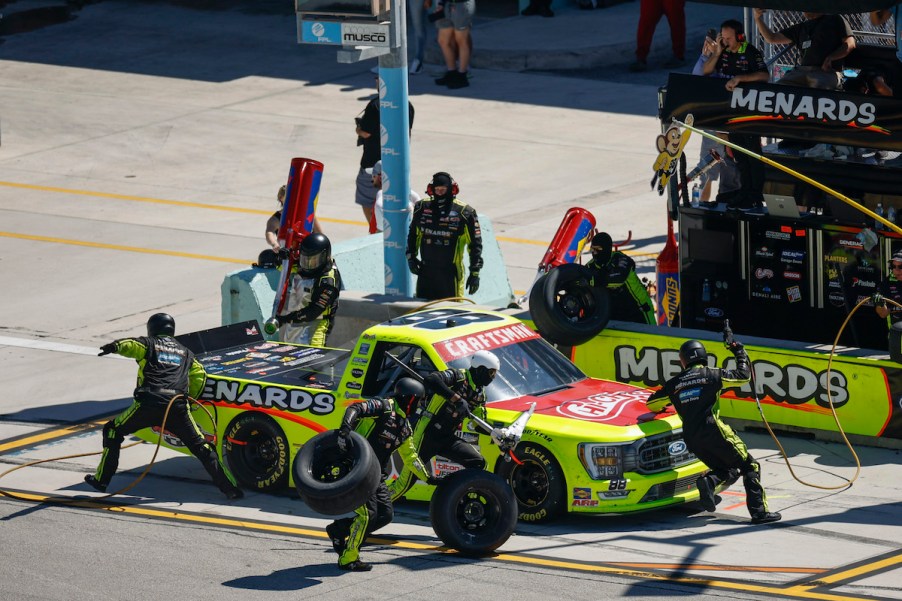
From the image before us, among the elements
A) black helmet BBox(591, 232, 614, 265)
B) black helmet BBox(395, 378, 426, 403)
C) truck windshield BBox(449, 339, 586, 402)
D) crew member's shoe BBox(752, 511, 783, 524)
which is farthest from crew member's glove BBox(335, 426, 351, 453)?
black helmet BBox(591, 232, 614, 265)

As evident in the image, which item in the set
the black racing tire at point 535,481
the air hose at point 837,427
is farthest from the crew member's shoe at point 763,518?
the black racing tire at point 535,481

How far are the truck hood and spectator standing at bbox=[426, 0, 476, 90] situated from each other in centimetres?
1509

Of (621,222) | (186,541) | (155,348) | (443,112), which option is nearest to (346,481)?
(186,541)

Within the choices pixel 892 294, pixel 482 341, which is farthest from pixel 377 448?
pixel 892 294

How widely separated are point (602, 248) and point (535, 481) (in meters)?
3.51

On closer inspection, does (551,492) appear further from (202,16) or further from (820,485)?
(202,16)

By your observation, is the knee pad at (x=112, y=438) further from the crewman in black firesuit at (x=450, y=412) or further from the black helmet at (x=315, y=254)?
the black helmet at (x=315, y=254)

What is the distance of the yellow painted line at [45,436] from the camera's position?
1563 cm

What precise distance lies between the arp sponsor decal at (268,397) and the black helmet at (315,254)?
210cm

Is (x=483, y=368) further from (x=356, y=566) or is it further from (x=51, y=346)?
(x=51, y=346)

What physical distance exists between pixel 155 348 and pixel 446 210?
3.92m

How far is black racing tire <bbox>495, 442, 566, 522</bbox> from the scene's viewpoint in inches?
523

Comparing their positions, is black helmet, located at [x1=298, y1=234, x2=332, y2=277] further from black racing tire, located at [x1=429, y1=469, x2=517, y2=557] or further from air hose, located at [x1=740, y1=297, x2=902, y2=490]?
black racing tire, located at [x1=429, y1=469, x2=517, y2=557]

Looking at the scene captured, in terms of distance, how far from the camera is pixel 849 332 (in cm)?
1633
